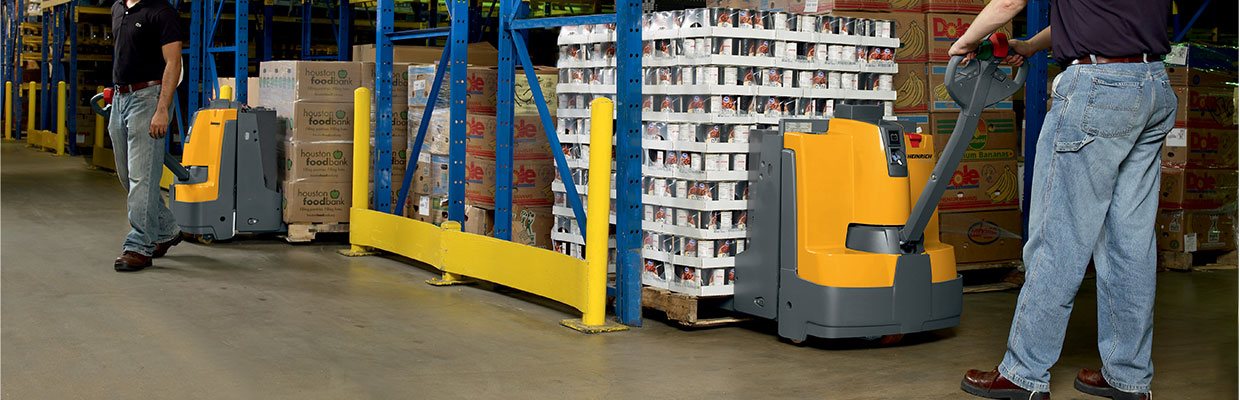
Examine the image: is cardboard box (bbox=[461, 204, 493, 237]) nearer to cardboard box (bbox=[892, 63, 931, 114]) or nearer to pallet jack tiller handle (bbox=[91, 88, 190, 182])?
pallet jack tiller handle (bbox=[91, 88, 190, 182])

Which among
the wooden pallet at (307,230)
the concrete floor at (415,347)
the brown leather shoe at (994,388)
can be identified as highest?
the wooden pallet at (307,230)

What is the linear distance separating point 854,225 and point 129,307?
11.9ft

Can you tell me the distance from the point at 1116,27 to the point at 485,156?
448 centimetres

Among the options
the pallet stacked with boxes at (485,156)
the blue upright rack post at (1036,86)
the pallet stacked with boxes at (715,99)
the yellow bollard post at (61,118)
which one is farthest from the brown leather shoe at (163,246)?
the yellow bollard post at (61,118)

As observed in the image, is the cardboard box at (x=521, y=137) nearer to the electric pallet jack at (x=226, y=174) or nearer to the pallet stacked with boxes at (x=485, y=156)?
the pallet stacked with boxes at (x=485, y=156)

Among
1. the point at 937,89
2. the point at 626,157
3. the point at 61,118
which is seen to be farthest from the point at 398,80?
the point at 61,118

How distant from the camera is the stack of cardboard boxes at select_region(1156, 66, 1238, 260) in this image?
28.8 ft

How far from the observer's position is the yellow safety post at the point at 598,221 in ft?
19.3

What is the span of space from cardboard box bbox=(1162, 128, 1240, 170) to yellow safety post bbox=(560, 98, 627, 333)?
4608 millimetres

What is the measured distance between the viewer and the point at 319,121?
941 centimetres

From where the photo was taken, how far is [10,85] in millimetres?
25766

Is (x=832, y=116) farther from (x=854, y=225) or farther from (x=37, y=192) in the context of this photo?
Result: (x=37, y=192)

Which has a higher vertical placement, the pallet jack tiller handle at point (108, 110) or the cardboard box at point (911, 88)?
the cardboard box at point (911, 88)

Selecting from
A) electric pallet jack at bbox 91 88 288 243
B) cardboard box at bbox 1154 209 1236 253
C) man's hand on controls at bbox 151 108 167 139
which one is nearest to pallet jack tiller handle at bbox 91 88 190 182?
electric pallet jack at bbox 91 88 288 243
